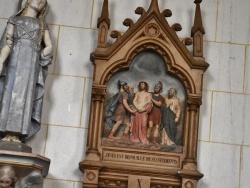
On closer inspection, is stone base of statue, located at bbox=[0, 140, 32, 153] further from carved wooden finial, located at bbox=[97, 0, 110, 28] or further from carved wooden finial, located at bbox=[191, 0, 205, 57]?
carved wooden finial, located at bbox=[191, 0, 205, 57]

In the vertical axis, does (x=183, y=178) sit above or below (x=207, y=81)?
below

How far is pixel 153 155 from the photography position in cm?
555

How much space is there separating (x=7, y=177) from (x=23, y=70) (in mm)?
833

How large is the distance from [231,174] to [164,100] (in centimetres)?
76

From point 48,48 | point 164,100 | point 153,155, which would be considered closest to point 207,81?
point 164,100

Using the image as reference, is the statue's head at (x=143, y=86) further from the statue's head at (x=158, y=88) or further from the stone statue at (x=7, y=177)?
the stone statue at (x=7, y=177)

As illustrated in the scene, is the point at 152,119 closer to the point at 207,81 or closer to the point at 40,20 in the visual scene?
the point at 207,81

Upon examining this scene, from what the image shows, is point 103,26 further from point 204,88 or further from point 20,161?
point 20,161

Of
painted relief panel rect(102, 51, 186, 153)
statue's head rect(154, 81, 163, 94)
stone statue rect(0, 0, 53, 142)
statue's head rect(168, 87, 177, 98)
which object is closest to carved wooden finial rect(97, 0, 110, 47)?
painted relief panel rect(102, 51, 186, 153)

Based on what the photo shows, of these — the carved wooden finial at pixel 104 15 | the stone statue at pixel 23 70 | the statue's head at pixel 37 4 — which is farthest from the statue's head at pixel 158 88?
the statue's head at pixel 37 4

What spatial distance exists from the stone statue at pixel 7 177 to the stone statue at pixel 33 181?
0.26 feet

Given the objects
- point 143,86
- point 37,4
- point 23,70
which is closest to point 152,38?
point 143,86

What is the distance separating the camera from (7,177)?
16.5 ft

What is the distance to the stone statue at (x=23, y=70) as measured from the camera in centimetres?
534
